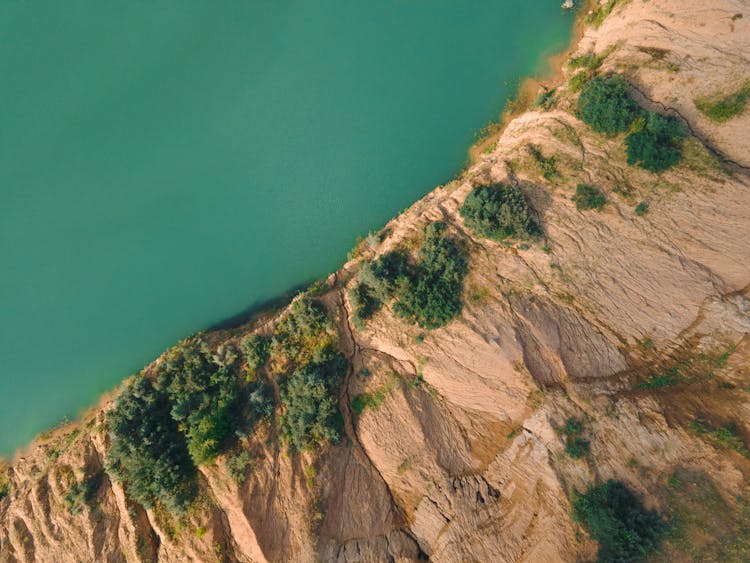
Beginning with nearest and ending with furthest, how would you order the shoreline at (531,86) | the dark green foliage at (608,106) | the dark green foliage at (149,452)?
the dark green foliage at (149,452) < the dark green foliage at (608,106) < the shoreline at (531,86)

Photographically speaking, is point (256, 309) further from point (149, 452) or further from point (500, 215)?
point (500, 215)

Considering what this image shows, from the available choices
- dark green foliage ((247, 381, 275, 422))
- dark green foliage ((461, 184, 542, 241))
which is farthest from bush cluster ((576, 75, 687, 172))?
dark green foliage ((247, 381, 275, 422))

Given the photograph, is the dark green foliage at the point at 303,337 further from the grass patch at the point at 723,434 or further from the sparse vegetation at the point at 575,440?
the grass patch at the point at 723,434

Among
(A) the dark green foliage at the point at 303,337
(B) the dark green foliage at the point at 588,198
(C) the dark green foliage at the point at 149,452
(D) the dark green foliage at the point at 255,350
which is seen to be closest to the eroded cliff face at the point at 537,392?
(B) the dark green foliage at the point at 588,198

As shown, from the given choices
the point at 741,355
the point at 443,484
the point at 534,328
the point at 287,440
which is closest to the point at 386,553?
the point at 443,484

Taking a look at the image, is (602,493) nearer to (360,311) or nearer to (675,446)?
(675,446)

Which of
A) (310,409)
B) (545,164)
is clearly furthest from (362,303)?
(545,164)

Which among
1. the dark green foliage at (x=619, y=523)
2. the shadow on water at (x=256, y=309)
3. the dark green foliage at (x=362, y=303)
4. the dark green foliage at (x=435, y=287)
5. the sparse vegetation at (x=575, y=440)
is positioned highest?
the shadow on water at (x=256, y=309)
